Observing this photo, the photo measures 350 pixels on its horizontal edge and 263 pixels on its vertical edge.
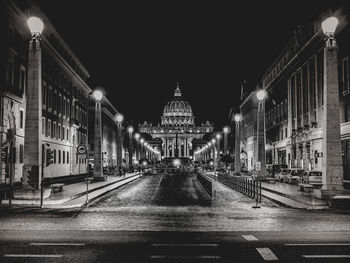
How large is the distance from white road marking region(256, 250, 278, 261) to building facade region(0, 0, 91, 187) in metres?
14.0

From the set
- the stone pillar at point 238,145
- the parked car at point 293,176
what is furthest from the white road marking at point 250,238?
the stone pillar at point 238,145

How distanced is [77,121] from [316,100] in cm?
3592

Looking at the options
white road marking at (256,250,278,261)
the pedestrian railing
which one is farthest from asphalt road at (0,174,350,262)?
the pedestrian railing

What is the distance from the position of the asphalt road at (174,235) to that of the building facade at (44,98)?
6606 mm

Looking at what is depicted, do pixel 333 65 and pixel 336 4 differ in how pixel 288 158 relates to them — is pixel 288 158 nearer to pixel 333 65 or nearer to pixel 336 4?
Result: pixel 336 4

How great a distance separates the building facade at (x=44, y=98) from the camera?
39969 millimetres

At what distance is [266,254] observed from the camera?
1034cm

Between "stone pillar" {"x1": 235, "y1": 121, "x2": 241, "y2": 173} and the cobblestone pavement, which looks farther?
"stone pillar" {"x1": 235, "y1": 121, "x2": 241, "y2": 173}

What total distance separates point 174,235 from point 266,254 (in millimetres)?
3656

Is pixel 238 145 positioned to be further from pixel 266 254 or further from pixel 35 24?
pixel 266 254

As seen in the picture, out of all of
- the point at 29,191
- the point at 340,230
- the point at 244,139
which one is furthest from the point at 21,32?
the point at 244,139

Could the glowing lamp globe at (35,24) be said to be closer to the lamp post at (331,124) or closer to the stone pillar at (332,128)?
the lamp post at (331,124)

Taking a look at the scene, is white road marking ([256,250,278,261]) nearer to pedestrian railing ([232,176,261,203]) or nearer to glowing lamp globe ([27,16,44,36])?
pedestrian railing ([232,176,261,203])

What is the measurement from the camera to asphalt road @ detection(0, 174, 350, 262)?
10203mm
